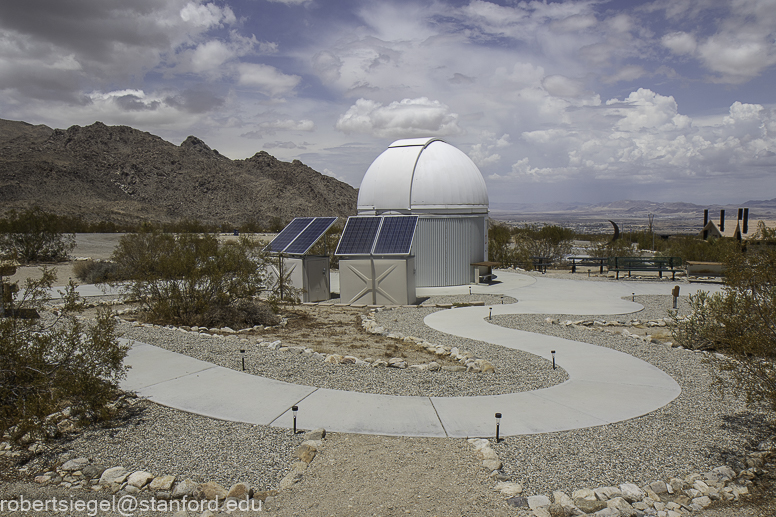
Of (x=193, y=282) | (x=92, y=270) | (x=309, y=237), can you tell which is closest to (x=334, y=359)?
(x=193, y=282)

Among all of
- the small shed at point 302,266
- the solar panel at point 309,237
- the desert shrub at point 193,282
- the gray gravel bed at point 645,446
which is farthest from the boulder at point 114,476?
the solar panel at point 309,237

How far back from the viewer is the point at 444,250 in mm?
17719

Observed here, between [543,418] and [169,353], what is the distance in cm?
588

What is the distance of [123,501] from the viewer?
4.09 m

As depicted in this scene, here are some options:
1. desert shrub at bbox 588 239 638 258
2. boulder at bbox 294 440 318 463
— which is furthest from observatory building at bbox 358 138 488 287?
desert shrub at bbox 588 239 638 258

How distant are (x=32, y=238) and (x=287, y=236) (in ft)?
A: 55.9

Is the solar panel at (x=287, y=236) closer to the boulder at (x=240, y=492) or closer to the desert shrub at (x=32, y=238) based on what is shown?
the boulder at (x=240, y=492)

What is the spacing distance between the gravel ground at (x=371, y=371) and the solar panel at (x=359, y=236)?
20.2 feet

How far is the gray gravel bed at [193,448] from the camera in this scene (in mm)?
4449

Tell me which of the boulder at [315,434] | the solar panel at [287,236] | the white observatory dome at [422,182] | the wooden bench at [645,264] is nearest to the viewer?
the boulder at [315,434]

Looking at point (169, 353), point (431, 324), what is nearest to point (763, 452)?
Answer: point (431, 324)

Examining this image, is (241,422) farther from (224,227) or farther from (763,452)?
(224,227)

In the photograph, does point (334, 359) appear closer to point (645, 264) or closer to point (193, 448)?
point (193, 448)

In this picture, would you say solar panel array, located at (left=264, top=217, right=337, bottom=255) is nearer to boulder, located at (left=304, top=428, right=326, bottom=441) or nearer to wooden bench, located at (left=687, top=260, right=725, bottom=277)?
boulder, located at (left=304, top=428, right=326, bottom=441)
